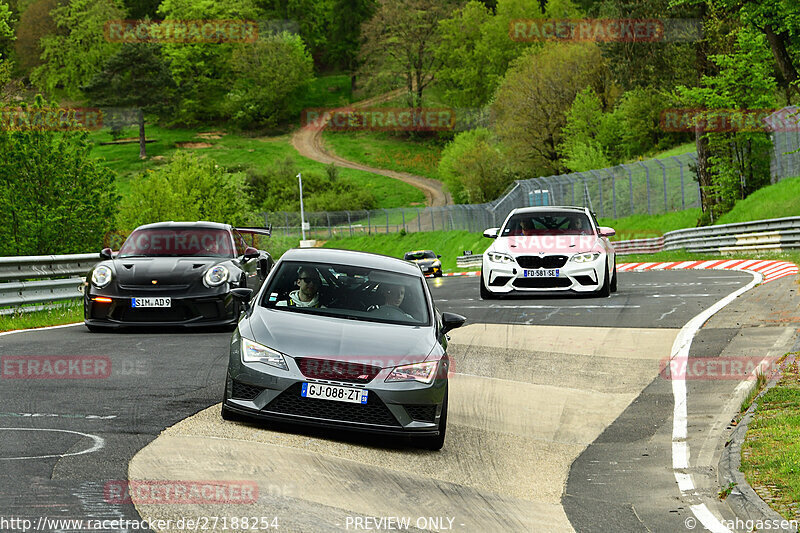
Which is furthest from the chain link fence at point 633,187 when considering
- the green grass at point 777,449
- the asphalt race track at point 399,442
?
the green grass at point 777,449

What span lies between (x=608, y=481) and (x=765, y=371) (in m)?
3.98

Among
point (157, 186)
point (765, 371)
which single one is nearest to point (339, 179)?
point (157, 186)

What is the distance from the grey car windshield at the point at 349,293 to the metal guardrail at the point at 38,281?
27.7 ft

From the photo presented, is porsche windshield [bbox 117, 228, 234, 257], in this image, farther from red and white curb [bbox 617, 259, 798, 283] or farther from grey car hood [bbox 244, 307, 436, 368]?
red and white curb [bbox 617, 259, 798, 283]

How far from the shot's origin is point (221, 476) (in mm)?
5938

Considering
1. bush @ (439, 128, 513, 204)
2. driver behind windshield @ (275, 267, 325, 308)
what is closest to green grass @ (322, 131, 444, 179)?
bush @ (439, 128, 513, 204)

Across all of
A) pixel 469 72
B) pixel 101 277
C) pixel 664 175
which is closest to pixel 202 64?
pixel 469 72

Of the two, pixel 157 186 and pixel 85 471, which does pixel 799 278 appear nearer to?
pixel 85 471

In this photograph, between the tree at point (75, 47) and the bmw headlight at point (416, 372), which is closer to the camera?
the bmw headlight at point (416, 372)

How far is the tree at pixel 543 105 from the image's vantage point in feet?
242

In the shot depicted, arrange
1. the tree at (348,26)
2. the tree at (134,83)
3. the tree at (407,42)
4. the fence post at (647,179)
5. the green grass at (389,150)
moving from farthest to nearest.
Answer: the tree at (348,26), the tree at (407,42), the green grass at (389,150), the tree at (134,83), the fence post at (647,179)

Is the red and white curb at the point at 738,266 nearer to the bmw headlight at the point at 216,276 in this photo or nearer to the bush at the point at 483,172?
the bmw headlight at the point at 216,276

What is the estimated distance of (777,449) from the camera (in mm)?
7344

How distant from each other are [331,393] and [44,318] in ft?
34.4
